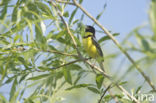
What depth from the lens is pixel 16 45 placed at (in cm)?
150

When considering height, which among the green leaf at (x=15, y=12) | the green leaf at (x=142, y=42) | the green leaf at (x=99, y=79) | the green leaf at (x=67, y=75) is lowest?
the green leaf at (x=99, y=79)

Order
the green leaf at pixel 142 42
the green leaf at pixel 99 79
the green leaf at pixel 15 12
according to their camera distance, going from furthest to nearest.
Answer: the green leaf at pixel 99 79 < the green leaf at pixel 15 12 < the green leaf at pixel 142 42

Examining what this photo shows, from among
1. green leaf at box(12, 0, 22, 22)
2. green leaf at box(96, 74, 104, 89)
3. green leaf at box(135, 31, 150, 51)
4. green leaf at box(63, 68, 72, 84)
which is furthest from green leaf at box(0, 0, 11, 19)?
green leaf at box(135, 31, 150, 51)

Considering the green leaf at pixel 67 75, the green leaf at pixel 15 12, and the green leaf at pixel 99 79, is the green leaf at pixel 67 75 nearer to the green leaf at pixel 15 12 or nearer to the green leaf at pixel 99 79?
the green leaf at pixel 99 79

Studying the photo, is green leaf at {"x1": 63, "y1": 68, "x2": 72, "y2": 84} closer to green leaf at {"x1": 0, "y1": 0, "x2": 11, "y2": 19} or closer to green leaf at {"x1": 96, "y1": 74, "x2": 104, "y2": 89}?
green leaf at {"x1": 96, "y1": 74, "x2": 104, "y2": 89}

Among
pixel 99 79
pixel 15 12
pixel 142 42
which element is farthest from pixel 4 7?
pixel 142 42

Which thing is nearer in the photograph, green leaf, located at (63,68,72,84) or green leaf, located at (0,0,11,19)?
green leaf, located at (0,0,11,19)

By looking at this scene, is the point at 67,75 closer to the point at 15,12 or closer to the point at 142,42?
the point at 15,12

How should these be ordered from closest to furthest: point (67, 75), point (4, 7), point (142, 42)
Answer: point (142, 42) → point (4, 7) → point (67, 75)

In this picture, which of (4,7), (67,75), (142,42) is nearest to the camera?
(142,42)

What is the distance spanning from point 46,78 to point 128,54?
75 centimetres

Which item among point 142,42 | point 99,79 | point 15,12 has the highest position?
point 15,12

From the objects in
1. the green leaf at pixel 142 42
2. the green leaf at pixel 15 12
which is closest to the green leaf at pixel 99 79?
the green leaf at pixel 15 12

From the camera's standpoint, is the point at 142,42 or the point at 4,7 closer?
the point at 142,42
